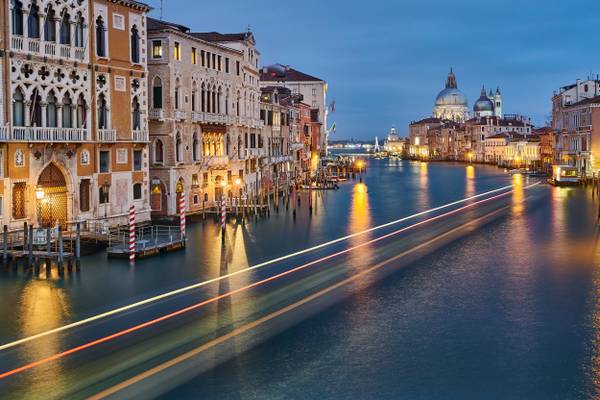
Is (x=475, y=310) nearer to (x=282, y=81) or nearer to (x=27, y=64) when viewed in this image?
(x=27, y=64)

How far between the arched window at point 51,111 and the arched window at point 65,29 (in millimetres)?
2015

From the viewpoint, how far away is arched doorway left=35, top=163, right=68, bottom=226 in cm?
2487

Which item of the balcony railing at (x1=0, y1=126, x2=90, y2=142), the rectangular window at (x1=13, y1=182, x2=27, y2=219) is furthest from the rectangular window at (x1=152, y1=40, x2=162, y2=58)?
the rectangular window at (x1=13, y1=182, x2=27, y2=219)

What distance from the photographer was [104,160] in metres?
28.1

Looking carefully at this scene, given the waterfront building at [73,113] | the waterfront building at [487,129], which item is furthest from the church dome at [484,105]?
the waterfront building at [73,113]

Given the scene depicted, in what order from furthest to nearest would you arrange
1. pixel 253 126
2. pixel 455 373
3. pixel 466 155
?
pixel 466 155 → pixel 253 126 → pixel 455 373

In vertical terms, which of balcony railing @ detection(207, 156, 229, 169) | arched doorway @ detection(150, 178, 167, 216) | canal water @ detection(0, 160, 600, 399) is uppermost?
balcony railing @ detection(207, 156, 229, 169)

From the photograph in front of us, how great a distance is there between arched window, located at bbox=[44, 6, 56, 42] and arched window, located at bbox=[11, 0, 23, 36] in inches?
42.6

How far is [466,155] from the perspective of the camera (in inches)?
6344

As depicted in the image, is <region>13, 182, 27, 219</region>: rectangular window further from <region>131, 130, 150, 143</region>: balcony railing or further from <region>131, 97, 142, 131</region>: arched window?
<region>131, 97, 142, 131</region>: arched window

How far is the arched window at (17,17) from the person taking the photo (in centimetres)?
2359

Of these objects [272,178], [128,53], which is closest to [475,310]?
[128,53]

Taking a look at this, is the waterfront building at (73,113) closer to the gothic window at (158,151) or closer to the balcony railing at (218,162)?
the gothic window at (158,151)

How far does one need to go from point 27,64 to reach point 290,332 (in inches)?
590
